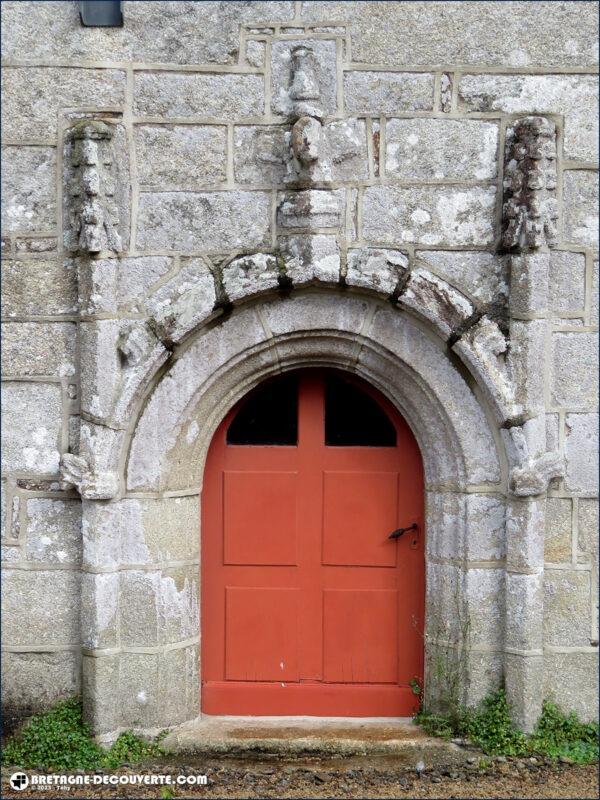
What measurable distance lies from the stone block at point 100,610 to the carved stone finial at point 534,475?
2.03m

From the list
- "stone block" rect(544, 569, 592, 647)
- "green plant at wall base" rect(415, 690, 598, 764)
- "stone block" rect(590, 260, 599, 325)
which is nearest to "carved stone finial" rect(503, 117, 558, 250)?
"stone block" rect(590, 260, 599, 325)

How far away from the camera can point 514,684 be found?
4.57 meters

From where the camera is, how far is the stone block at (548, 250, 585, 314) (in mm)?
4504

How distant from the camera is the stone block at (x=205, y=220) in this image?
4492 mm

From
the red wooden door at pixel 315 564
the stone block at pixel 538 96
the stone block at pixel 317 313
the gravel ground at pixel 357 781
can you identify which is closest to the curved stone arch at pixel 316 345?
the stone block at pixel 317 313

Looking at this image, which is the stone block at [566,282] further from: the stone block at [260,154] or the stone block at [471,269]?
the stone block at [260,154]

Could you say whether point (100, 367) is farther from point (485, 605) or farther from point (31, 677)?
→ point (485, 605)

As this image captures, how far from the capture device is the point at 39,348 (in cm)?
458

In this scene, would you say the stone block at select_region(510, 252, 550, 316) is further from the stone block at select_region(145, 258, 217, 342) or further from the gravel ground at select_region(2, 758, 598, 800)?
the gravel ground at select_region(2, 758, 598, 800)

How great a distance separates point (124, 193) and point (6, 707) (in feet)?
8.78

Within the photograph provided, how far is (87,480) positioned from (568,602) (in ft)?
8.14

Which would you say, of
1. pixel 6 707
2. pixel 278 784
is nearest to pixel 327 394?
pixel 278 784

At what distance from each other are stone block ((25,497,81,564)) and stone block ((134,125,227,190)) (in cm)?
173

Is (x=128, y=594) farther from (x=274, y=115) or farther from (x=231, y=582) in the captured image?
(x=274, y=115)
